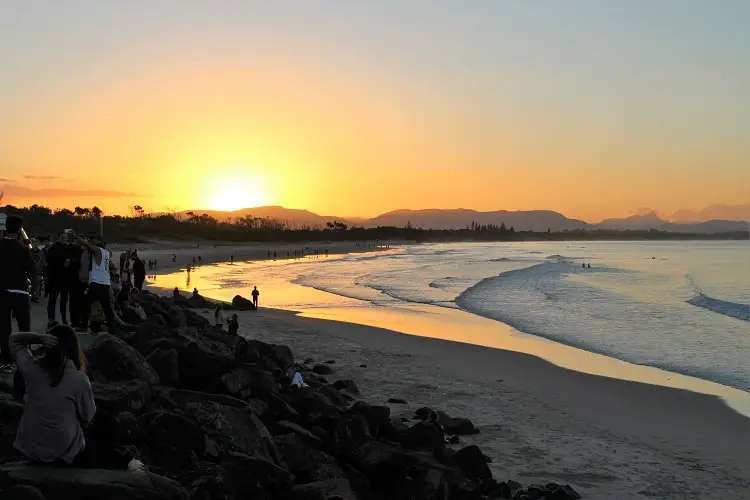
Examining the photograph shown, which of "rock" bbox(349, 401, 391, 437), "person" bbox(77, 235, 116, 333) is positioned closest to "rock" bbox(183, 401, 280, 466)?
"rock" bbox(349, 401, 391, 437)

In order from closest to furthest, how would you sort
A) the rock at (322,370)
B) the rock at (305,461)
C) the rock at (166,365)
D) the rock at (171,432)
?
the rock at (171,432), the rock at (305,461), the rock at (166,365), the rock at (322,370)

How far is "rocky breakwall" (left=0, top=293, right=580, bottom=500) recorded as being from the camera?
455 centimetres

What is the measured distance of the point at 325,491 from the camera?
5.62 meters

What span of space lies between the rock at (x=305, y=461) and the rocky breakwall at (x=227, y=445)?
0.04ft

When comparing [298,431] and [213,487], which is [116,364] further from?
[213,487]

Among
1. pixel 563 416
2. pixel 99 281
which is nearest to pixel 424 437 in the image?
pixel 563 416

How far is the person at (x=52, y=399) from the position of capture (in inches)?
174

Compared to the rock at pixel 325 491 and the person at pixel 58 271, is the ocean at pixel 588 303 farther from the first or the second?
the person at pixel 58 271

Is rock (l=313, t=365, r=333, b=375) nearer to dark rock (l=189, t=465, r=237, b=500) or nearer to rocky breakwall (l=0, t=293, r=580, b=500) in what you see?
rocky breakwall (l=0, t=293, r=580, b=500)

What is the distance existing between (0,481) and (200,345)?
399 cm

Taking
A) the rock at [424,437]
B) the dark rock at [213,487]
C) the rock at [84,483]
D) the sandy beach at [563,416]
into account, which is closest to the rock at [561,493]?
the sandy beach at [563,416]

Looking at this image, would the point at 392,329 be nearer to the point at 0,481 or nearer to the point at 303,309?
the point at 303,309

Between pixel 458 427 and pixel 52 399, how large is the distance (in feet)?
18.8

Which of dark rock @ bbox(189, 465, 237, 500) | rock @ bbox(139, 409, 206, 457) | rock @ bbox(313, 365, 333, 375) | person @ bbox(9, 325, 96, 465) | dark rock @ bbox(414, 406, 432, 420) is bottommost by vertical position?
rock @ bbox(313, 365, 333, 375)
